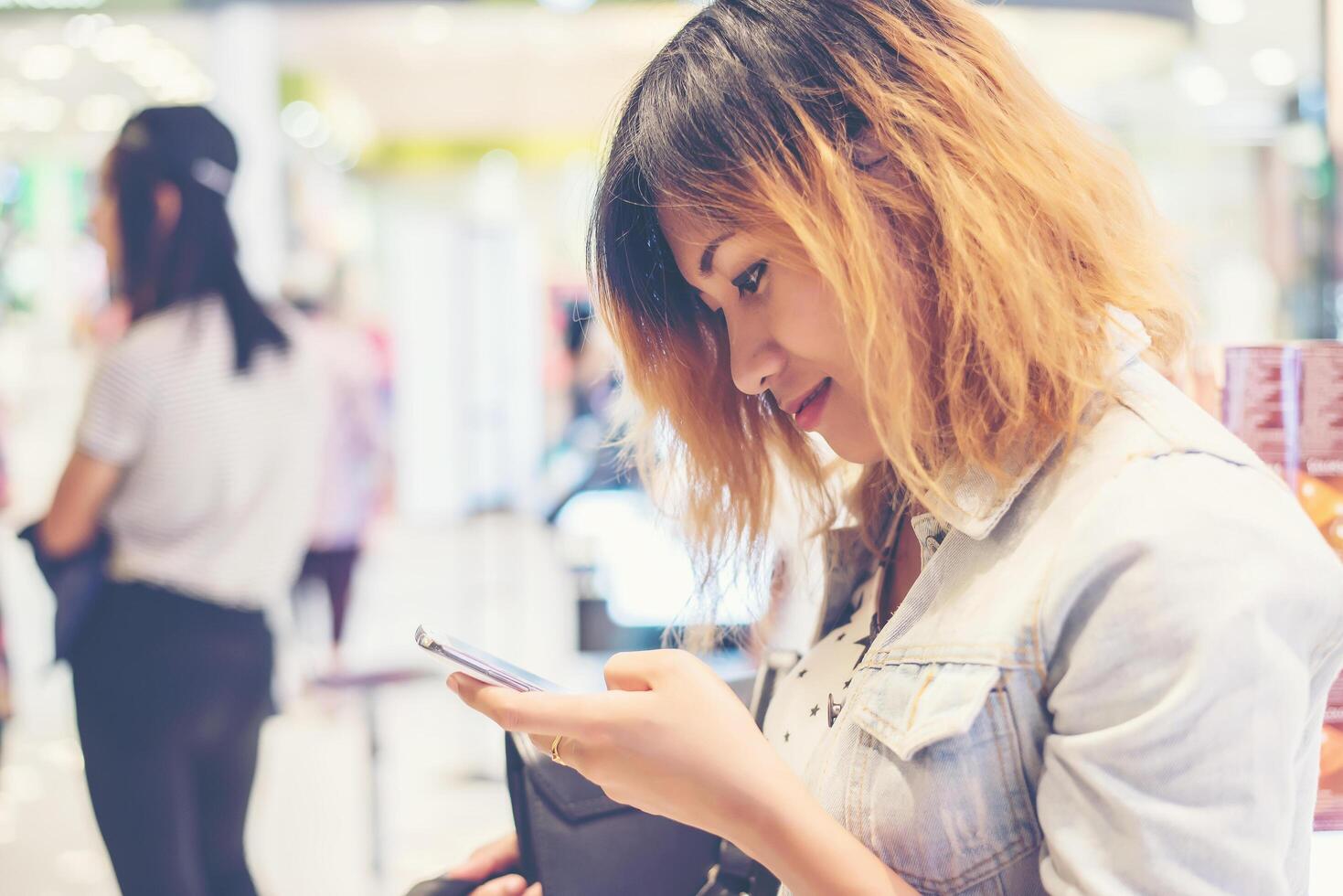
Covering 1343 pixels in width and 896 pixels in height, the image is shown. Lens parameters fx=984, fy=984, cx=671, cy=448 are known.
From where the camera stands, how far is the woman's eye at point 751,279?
872 millimetres

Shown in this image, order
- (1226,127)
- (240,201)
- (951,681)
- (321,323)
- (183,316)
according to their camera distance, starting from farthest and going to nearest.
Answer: (1226,127), (321,323), (240,201), (183,316), (951,681)

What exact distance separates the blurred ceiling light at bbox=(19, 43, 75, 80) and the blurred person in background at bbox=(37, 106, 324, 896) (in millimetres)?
1826

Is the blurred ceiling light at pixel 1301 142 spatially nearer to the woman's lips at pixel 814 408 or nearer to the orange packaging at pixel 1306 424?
the orange packaging at pixel 1306 424

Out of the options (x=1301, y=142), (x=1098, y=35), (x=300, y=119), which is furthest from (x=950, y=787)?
(x=1301, y=142)

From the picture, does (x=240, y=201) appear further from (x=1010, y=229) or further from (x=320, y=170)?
(x=1010, y=229)

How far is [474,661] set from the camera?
80 cm

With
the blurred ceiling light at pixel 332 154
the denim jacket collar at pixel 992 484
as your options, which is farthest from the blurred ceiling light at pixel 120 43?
the denim jacket collar at pixel 992 484

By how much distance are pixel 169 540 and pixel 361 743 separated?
189 centimetres

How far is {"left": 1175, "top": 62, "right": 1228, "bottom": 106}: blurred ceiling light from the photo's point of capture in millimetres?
4465

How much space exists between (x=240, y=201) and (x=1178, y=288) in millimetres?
3526

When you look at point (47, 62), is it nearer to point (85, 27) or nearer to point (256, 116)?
point (85, 27)

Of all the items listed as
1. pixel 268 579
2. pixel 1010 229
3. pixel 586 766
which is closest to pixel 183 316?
pixel 268 579

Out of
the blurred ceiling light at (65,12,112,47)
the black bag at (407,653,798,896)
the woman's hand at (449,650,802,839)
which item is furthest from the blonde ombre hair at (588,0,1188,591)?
the blurred ceiling light at (65,12,112,47)

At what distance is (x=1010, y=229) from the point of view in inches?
30.4
